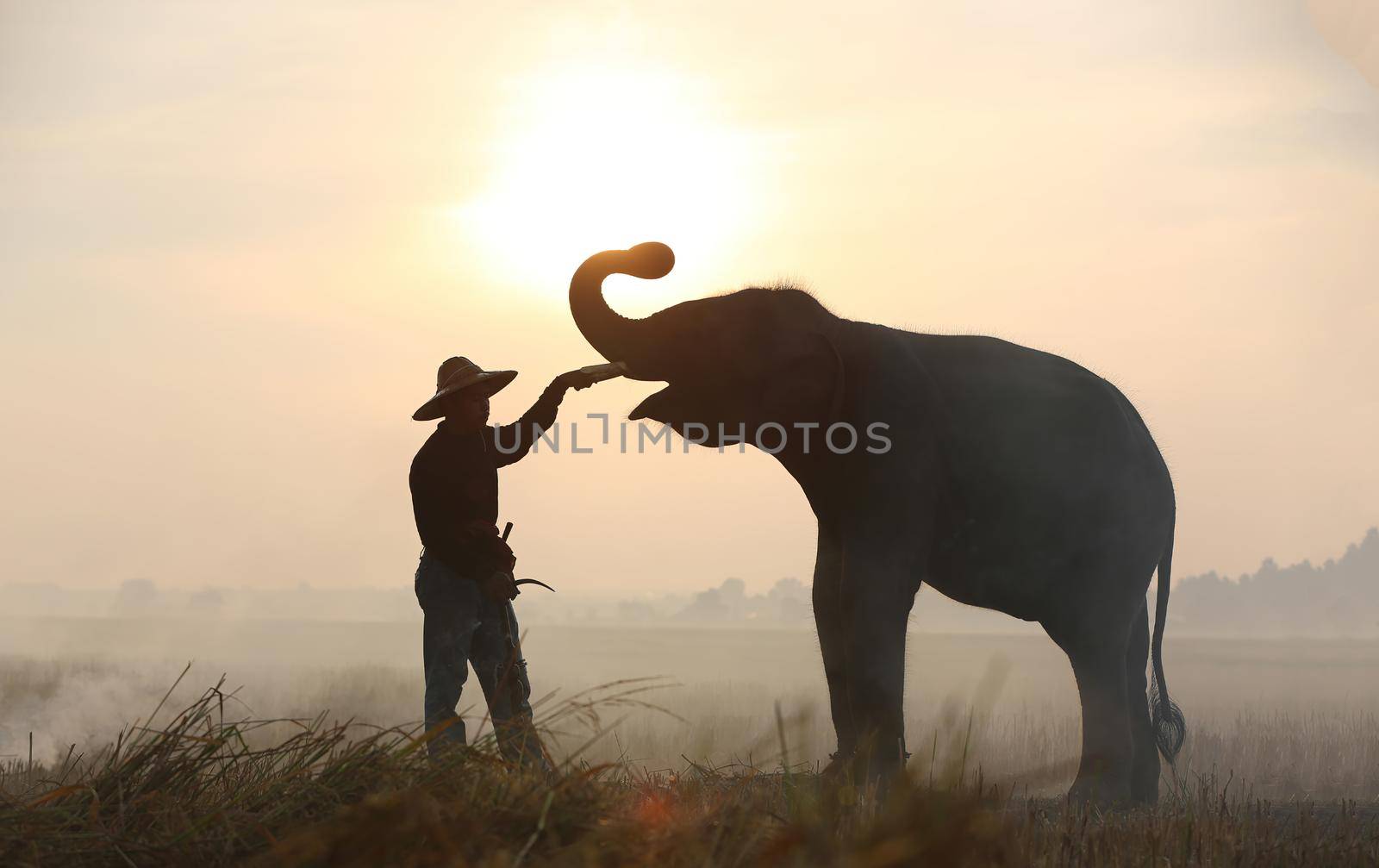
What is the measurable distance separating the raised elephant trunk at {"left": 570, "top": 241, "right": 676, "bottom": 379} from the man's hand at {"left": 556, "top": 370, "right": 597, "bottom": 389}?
9.4 inches

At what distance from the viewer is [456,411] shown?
955cm

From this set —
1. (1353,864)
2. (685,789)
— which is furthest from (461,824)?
(1353,864)

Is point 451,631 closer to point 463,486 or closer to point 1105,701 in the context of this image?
point 463,486

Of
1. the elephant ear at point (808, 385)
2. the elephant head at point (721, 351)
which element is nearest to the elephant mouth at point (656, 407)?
the elephant head at point (721, 351)

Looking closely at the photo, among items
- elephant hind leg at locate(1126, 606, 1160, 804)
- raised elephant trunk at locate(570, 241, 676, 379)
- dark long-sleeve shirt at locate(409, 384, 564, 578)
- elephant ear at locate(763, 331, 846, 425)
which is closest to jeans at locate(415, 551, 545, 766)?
dark long-sleeve shirt at locate(409, 384, 564, 578)

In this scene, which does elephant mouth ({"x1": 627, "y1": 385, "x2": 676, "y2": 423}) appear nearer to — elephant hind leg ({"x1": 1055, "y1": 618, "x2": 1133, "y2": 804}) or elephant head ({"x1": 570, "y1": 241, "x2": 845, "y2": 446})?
elephant head ({"x1": 570, "y1": 241, "x2": 845, "y2": 446})

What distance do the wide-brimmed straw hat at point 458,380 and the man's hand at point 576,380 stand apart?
0.35 m

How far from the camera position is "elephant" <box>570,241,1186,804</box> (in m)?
8.83

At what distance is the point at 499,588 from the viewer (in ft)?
29.7

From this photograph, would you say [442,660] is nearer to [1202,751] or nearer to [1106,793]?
[1106,793]

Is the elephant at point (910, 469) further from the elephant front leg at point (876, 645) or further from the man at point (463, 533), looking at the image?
the man at point (463, 533)

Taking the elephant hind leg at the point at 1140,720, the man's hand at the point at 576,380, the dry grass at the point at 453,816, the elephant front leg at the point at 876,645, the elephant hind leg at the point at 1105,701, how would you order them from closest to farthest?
the dry grass at the point at 453,816 < the elephant front leg at the point at 876,645 < the elephant hind leg at the point at 1105,701 < the man's hand at the point at 576,380 < the elephant hind leg at the point at 1140,720

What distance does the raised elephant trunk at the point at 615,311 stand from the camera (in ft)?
30.8

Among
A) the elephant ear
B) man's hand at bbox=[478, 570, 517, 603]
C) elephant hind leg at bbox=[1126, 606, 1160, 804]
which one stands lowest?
elephant hind leg at bbox=[1126, 606, 1160, 804]
